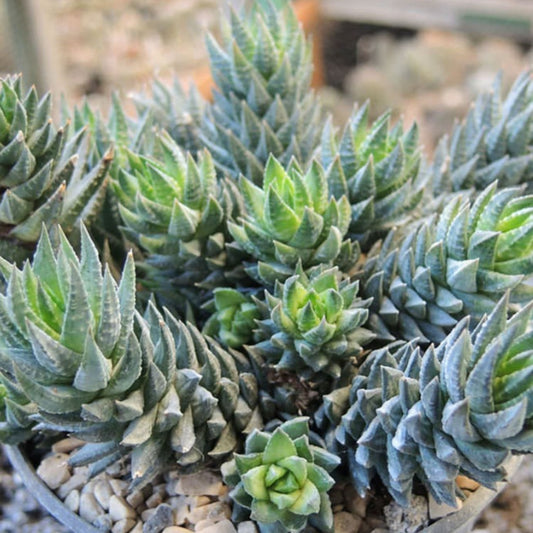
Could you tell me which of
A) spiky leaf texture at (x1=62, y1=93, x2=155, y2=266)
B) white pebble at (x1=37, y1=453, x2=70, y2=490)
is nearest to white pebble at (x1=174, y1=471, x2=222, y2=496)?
white pebble at (x1=37, y1=453, x2=70, y2=490)

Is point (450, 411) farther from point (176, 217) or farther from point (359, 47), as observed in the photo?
point (359, 47)

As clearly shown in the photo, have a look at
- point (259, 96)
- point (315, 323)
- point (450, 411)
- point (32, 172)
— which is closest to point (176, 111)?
point (259, 96)

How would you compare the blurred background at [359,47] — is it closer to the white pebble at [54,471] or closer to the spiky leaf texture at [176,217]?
the spiky leaf texture at [176,217]

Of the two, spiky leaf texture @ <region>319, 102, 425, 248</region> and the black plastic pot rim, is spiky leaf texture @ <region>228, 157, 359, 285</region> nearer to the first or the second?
spiky leaf texture @ <region>319, 102, 425, 248</region>

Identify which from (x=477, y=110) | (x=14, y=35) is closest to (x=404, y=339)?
(x=477, y=110)

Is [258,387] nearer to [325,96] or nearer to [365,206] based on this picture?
[365,206]

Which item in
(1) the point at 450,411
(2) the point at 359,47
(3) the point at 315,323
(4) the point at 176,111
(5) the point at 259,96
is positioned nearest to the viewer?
(1) the point at 450,411
